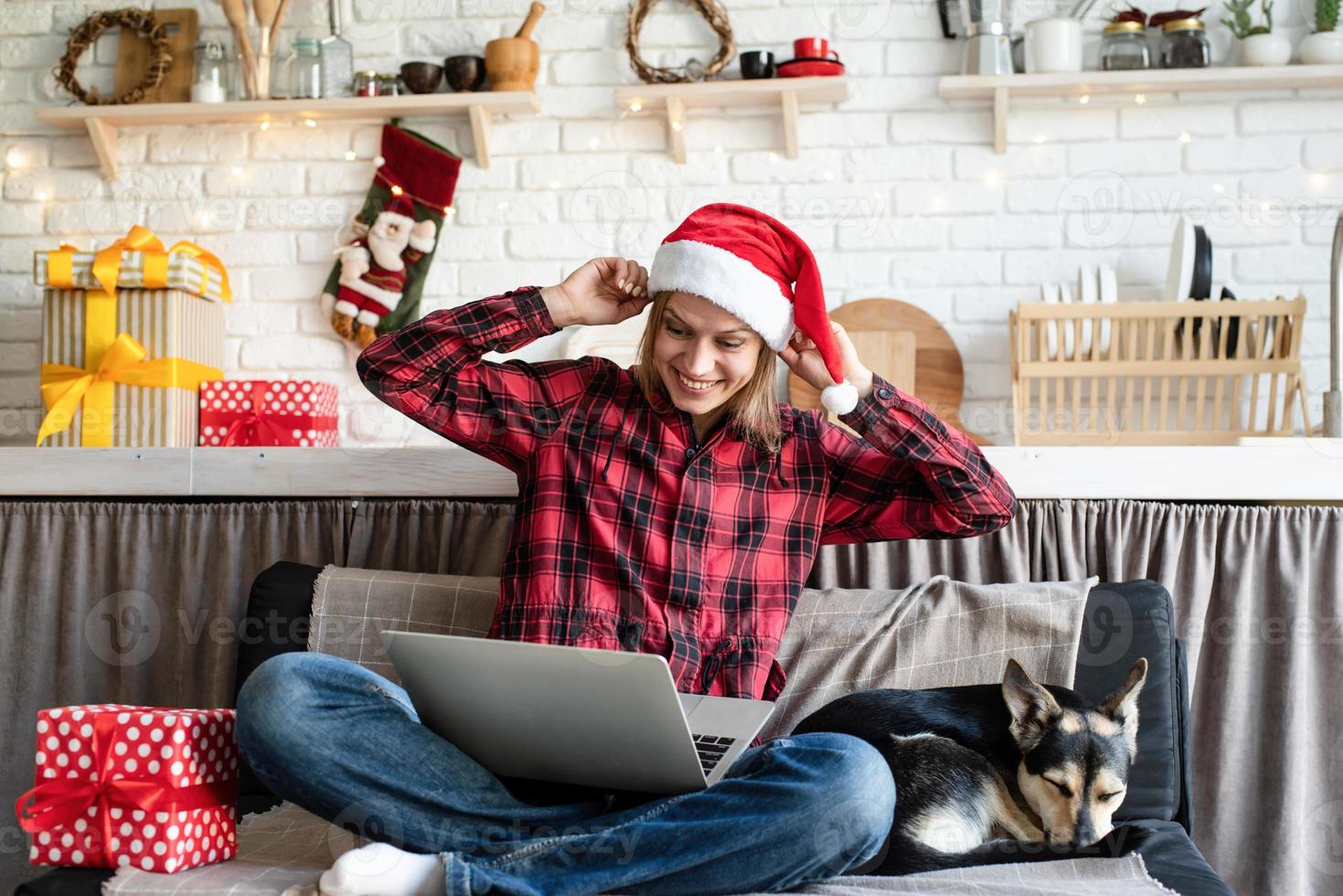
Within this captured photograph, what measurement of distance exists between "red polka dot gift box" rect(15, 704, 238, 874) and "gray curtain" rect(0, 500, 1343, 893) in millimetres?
616

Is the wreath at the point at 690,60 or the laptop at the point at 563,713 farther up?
the wreath at the point at 690,60

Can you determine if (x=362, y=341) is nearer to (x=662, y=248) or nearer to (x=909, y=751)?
(x=662, y=248)

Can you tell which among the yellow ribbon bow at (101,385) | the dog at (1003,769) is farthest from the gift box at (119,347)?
the dog at (1003,769)

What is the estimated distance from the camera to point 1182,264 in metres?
2.22

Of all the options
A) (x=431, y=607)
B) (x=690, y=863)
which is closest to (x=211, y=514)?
(x=431, y=607)

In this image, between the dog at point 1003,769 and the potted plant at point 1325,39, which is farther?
the potted plant at point 1325,39

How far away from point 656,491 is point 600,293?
261 millimetres

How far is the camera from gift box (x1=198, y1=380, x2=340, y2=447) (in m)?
2.15

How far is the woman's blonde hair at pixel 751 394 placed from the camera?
61.2 inches

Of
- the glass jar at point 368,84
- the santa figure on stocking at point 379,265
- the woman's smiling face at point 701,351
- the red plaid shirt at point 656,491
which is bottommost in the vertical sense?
the red plaid shirt at point 656,491

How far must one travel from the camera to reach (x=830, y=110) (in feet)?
8.35

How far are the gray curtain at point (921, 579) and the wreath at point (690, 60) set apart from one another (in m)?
1.05

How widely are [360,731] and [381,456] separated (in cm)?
72

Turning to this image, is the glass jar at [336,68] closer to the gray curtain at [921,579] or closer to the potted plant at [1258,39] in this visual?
the gray curtain at [921,579]
